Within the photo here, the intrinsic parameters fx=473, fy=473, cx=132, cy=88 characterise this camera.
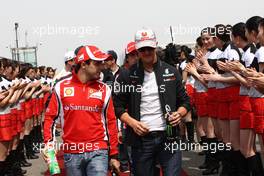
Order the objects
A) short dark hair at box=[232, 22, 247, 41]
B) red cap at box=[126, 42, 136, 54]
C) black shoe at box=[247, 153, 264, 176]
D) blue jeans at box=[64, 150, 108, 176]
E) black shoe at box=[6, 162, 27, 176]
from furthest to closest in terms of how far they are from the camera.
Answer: black shoe at box=[6, 162, 27, 176] → red cap at box=[126, 42, 136, 54] → short dark hair at box=[232, 22, 247, 41] → black shoe at box=[247, 153, 264, 176] → blue jeans at box=[64, 150, 108, 176]

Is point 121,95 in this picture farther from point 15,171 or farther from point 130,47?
point 15,171

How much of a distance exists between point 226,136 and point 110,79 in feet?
7.74

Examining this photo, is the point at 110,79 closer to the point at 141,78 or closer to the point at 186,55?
the point at 186,55

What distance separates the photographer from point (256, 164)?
5.93 metres

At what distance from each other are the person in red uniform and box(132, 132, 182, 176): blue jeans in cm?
24

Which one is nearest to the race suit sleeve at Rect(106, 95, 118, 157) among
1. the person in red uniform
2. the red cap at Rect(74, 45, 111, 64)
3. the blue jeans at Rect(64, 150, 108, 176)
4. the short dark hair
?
the person in red uniform

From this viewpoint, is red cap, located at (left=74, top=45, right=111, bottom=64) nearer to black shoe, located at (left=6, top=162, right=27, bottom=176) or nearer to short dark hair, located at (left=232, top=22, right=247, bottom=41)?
short dark hair, located at (left=232, top=22, right=247, bottom=41)

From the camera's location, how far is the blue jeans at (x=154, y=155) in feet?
15.4

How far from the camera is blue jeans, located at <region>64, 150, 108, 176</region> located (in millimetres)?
4523

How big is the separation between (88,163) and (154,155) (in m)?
0.68

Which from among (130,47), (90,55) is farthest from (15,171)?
(90,55)

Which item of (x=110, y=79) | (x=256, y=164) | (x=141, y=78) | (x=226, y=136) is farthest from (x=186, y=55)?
(x=141, y=78)

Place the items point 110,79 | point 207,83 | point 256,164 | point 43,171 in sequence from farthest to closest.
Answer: point 43,171 → point 110,79 → point 207,83 → point 256,164

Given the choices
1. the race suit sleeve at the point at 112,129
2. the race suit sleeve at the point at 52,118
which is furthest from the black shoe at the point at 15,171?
the race suit sleeve at the point at 112,129
